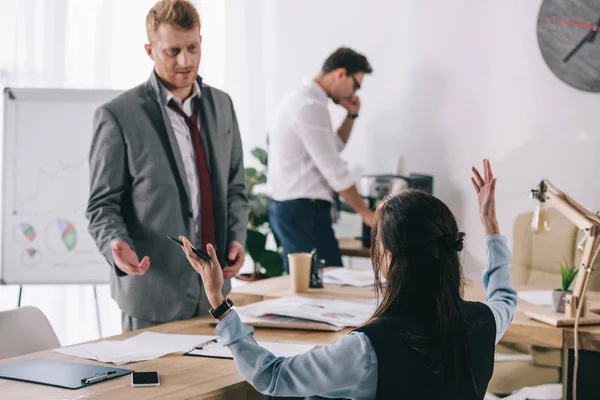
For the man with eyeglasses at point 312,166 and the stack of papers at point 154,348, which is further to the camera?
the man with eyeglasses at point 312,166

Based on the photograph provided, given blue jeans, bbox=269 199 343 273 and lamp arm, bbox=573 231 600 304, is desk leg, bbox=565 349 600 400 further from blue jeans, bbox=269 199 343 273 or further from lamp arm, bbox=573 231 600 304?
blue jeans, bbox=269 199 343 273

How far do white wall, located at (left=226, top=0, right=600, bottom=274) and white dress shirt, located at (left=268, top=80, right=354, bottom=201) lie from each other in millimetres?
916

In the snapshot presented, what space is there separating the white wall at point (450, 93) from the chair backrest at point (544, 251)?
1.92 ft

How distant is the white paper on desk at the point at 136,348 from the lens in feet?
5.78

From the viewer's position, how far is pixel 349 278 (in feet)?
9.49

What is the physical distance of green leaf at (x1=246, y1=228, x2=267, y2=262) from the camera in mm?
4617

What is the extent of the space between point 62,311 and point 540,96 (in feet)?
9.33

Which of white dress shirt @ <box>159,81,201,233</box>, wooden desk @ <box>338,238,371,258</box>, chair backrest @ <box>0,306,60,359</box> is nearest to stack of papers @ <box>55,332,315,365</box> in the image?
chair backrest @ <box>0,306,60,359</box>

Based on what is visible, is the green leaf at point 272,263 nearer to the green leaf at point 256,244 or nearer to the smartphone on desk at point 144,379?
the green leaf at point 256,244

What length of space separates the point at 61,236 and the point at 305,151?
1283 millimetres

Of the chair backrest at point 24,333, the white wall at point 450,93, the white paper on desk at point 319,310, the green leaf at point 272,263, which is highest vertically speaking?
the white wall at point 450,93

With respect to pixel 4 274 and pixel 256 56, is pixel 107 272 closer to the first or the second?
pixel 4 274

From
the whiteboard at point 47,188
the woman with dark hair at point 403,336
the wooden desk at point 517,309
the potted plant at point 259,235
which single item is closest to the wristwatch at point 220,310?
the woman with dark hair at point 403,336

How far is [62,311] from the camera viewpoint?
4195mm
